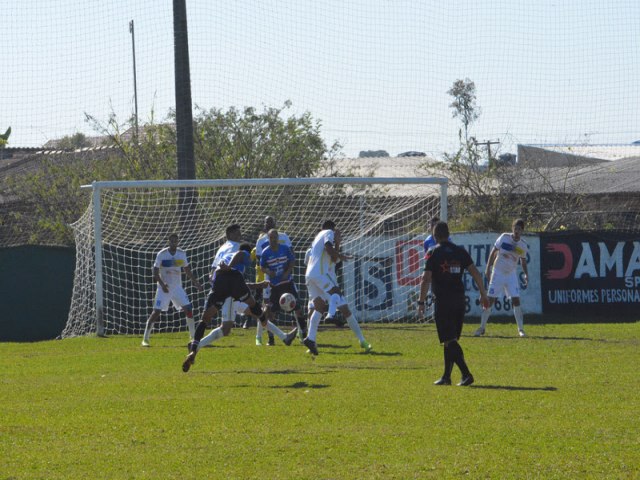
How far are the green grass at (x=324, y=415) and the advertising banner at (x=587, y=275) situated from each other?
24.2 ft

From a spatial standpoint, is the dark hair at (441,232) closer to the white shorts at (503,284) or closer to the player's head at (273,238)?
the player's head at (273,238)

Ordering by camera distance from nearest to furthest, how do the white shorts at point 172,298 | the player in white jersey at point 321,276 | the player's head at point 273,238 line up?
the player in white jersey at point 321,276
the player's head at point 273,238
the white shorts at point 172,298

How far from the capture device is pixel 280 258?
60.8 feet

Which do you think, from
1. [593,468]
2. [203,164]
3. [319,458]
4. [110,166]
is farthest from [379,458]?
[110,166]

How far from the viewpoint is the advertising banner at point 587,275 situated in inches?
989

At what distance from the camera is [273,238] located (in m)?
18.2

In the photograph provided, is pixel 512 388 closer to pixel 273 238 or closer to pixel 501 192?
pixel 273 238

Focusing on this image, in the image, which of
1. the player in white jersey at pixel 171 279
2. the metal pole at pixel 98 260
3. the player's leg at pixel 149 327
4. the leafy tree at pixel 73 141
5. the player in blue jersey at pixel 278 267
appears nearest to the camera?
the player in blue jersey at pixel 278 267

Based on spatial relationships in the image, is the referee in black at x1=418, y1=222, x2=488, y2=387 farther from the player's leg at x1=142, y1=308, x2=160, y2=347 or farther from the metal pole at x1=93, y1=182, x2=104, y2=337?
the metal pole at x1=93, y1=182, x2=104, y2=337

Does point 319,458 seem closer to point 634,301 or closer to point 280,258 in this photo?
point 280,258

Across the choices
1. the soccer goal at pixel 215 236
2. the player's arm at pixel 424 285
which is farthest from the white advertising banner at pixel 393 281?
the player's arm at pixel 424 285

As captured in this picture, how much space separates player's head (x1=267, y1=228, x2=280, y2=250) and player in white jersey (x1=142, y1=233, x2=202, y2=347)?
6.83 feet

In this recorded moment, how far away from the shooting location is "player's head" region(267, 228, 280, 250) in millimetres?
18123

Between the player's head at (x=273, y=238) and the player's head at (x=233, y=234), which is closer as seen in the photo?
the player's head at (x=233, y=234)
